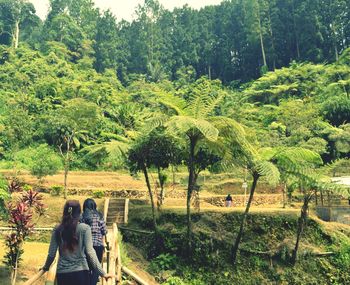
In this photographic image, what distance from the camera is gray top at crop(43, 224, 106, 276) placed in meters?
4.07

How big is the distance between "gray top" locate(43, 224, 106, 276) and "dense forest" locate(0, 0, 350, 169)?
1037cm

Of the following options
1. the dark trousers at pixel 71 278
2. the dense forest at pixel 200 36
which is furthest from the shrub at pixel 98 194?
the dense forest at pixel 200 36

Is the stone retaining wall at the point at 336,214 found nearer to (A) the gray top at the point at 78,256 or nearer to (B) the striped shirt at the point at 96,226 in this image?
(B) the striped shirt at the point at 96,226

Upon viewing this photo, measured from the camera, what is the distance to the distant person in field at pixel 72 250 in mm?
4059

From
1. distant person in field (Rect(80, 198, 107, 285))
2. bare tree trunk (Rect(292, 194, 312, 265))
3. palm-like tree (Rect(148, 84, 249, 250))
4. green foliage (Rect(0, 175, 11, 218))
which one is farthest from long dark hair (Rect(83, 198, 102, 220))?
bare tree trunk (Rect(292, 194, 312, 265))

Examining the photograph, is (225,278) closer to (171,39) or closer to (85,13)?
(171,39)

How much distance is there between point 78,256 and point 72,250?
0.08 metres

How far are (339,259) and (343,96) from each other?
17.5 m

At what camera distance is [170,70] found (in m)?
53.4

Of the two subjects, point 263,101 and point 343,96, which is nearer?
point 343,96

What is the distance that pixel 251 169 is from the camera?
1331 cm

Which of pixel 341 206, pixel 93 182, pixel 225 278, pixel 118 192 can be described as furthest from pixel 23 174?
pixel 341 206

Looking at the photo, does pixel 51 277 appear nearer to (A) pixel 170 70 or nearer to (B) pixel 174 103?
(B) pixel 174 103

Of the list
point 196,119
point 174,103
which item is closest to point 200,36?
point 174,103
